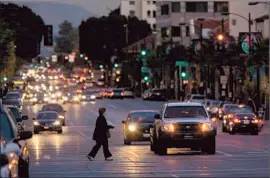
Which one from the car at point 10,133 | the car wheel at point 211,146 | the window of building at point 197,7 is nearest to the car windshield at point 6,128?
the car at point 10,133

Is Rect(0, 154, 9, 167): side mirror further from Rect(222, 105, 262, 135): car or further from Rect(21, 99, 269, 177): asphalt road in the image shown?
Rect(222, 105, 262, 135): car

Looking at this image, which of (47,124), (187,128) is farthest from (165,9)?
(187,128)

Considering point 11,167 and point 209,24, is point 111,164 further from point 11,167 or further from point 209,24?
point 209,24

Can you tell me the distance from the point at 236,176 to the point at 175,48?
97.9 meters

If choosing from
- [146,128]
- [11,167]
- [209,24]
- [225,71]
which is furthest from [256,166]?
[209,24]

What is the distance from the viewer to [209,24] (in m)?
138

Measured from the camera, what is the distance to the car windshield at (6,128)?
59.6 feet

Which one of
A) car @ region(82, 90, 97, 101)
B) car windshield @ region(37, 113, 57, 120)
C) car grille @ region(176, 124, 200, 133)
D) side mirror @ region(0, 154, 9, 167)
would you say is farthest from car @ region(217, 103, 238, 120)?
car @ region(82, 90, 97, 101)

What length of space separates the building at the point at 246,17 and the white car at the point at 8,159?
247 ft

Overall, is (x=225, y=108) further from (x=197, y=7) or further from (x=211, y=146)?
(x=197, y=7)

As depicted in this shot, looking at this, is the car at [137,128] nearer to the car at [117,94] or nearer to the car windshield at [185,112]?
the car windshield at [185,112]

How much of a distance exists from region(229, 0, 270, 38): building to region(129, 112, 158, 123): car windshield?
4956 centimetres

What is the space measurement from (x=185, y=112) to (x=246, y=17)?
3071 inches

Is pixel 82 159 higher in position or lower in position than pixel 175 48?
lower
